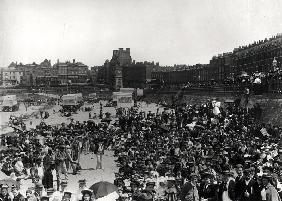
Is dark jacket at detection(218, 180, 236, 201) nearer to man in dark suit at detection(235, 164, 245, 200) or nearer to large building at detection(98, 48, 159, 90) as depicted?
man in dark suit at detection(235, 164, 245, 200)

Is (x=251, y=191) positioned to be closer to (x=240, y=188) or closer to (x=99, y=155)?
(x=240, y=188)

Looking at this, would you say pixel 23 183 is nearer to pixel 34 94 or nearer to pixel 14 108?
pixel 14 108

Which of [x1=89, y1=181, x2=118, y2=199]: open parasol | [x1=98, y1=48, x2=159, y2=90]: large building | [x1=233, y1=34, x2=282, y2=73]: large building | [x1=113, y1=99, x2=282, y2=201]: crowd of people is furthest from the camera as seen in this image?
[x1=98, y1=48, x2=159, y2=90]: large building

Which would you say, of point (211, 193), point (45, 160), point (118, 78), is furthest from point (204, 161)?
point (118, 78)

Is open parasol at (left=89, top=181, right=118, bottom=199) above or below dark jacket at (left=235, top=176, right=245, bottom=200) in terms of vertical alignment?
below

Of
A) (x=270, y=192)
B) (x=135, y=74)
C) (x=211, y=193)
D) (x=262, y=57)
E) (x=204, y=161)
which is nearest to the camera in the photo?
(x=270, y=192)

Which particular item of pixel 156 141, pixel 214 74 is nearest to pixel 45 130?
pixel 156 141

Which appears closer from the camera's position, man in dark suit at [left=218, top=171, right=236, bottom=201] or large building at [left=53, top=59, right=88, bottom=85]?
man in dark suit at [left=218, top=171, right=236, bottom=201]

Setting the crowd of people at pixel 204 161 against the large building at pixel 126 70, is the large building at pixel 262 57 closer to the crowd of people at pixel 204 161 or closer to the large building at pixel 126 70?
the crowd of people at pixel 204 161

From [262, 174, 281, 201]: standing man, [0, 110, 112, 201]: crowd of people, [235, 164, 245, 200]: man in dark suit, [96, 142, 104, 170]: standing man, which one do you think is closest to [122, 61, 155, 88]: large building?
[0, 110, 112, 201]: crowd of people

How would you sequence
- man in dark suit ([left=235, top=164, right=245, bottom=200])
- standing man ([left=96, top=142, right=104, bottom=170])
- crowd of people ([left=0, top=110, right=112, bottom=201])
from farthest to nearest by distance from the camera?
standing man ([left=96, top=142, right=104, bottom=170])
crowd of people ([left=0, top=110, right=112, bottom=201])
man in dark suit ([left=235, top=164, right=245, bottom=200])
